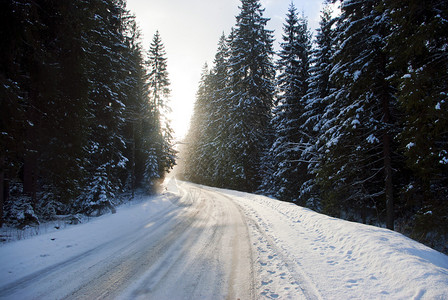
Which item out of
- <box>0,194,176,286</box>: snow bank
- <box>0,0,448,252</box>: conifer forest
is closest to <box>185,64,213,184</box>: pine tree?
<box>0,0,448,252</box>: conifer forest

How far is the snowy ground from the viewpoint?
349 cm

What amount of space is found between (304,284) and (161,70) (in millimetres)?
25198

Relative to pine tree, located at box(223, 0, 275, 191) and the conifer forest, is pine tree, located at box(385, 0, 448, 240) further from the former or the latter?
pine tree, located at box(223, 0, 275, 191)

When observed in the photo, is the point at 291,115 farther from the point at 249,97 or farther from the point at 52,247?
the point at 52,247

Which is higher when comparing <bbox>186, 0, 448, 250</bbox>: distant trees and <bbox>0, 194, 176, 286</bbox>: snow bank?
<bbox>186, 0, 448, 250</bbox>: distant trees

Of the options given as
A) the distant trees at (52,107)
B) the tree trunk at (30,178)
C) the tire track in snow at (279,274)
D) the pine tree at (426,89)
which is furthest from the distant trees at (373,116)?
the tree trunk at (30,178)

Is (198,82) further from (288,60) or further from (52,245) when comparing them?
(52,245)

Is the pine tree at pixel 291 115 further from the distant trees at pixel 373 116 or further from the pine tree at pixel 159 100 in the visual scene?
the pine tree at pixel 159 100

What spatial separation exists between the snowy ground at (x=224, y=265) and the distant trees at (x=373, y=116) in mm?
3398

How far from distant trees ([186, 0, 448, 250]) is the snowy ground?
3.40 metres

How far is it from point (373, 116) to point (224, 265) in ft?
32.5

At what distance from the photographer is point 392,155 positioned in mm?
10453

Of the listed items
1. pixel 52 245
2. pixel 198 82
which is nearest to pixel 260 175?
pixel 52 245

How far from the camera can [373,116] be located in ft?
33.8
